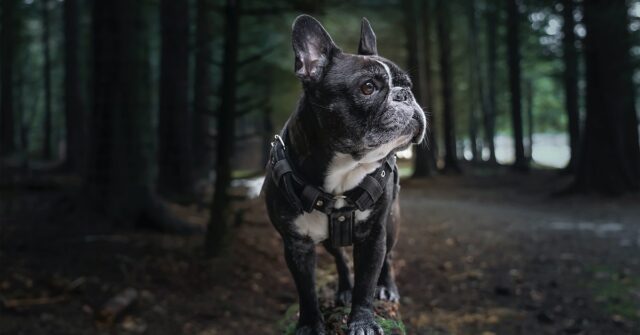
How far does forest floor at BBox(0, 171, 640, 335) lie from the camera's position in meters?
8.37

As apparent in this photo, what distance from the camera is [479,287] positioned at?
9.72 meters

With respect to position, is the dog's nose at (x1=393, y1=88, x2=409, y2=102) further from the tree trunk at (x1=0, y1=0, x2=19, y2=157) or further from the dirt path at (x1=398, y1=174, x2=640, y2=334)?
the tree trunk at (x1=0, y1=0, x2=19, y2=157)

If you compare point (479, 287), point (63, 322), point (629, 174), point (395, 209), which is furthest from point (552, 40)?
point (395, 209)

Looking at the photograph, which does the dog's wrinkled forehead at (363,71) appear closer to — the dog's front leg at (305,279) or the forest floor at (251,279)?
the dog's front leg at (305,279)

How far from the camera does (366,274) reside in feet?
8.68

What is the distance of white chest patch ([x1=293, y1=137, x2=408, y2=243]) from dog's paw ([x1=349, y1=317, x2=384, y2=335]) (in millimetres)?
383

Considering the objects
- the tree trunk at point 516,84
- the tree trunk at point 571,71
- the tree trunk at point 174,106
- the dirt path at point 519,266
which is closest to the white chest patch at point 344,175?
the dirt path at point 519,266

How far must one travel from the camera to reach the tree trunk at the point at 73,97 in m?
26.3

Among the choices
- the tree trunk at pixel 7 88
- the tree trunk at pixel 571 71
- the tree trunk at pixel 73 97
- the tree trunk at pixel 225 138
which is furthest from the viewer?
the tree trunk at pixel 7 88

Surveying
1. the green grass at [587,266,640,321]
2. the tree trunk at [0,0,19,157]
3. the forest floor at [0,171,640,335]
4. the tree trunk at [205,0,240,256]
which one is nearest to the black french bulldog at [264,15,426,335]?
the forest floor at [0,171,640,335]

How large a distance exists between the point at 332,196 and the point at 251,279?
7617 mm

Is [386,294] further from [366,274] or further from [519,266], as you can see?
[519,266]

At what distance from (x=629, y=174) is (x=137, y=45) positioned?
16.5 m

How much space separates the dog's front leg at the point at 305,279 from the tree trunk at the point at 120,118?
332 inches
